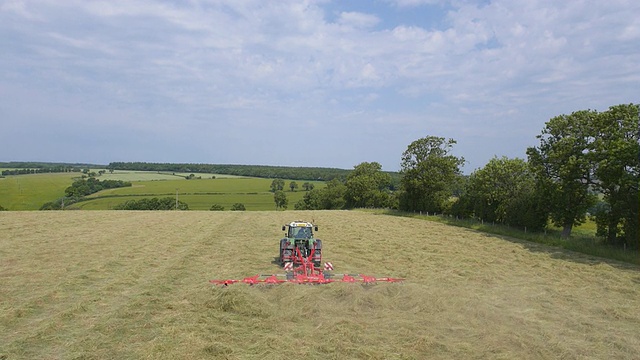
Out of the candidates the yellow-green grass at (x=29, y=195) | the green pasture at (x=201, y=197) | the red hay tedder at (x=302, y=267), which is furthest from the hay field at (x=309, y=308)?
the green pasture at (x=201, y=197)

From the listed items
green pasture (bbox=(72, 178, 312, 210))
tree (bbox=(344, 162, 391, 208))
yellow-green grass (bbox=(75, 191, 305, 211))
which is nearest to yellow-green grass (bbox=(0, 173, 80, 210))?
green pasture (bbox=(72, 178, 312, 210))

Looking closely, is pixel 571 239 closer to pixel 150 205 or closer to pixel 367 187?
pixel 367 187

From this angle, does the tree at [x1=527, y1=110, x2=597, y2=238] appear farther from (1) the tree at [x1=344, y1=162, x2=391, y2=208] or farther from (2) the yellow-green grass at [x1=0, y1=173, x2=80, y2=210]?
(2) the yellow-green grass at [x1=0, y1=173, x2=80, y2=210]

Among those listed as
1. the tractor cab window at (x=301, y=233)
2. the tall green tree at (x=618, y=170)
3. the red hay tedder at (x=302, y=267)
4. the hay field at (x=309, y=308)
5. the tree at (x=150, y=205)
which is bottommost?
the tree at (x=150, y=205)

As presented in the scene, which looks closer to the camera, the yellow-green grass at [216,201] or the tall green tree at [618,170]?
the tall green tree at [618,170]

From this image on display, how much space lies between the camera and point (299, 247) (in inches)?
628

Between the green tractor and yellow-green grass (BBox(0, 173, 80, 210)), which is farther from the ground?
the green tractor

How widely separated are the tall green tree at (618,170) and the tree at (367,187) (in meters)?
43.1

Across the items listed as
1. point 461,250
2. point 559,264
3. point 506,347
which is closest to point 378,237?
point 461,250

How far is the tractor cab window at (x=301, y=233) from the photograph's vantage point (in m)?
16.3

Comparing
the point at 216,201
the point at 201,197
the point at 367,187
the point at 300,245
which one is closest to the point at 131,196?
the point at 201,197

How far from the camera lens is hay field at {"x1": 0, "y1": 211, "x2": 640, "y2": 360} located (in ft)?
25.7

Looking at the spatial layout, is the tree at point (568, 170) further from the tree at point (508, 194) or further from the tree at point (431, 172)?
the tree at point (431, 172)

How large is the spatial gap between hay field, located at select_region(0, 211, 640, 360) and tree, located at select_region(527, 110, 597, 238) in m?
6.58
